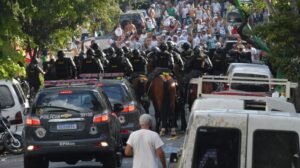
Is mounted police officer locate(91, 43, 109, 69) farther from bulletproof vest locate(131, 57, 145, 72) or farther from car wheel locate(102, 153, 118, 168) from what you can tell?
car wheel locate(102, 153, 118, 168)

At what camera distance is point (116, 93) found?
Answer: 2527 cm

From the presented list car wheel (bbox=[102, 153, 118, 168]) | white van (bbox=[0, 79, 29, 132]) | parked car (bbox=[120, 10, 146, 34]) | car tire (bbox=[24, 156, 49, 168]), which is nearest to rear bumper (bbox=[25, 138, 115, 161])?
car tire (bbox=[24, 156, 49, 168])

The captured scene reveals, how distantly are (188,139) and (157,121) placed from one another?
18.1 meters

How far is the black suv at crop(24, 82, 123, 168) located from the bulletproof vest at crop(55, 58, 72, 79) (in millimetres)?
13253

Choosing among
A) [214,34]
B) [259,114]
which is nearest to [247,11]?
[259,114]

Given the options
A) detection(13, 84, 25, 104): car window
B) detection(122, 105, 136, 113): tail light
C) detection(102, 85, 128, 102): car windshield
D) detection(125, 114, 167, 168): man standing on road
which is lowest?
detection(13, 84, 25, 104): car window

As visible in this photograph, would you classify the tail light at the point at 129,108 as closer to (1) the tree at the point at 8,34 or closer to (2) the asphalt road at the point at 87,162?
(2) the asphalt road at the point at 87,162

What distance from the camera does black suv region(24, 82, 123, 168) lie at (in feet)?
66.6

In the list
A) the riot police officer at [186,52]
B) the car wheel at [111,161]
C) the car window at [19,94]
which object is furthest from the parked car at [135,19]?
the car wheel at [111,161]

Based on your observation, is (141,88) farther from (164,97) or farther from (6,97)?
(6,97)

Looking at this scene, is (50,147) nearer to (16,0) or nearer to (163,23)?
(16,0)

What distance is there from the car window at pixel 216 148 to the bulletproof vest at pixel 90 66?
71.3 feet

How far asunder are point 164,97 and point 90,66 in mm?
5084

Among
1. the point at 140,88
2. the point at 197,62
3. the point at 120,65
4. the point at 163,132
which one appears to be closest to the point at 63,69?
the point at 120,65
